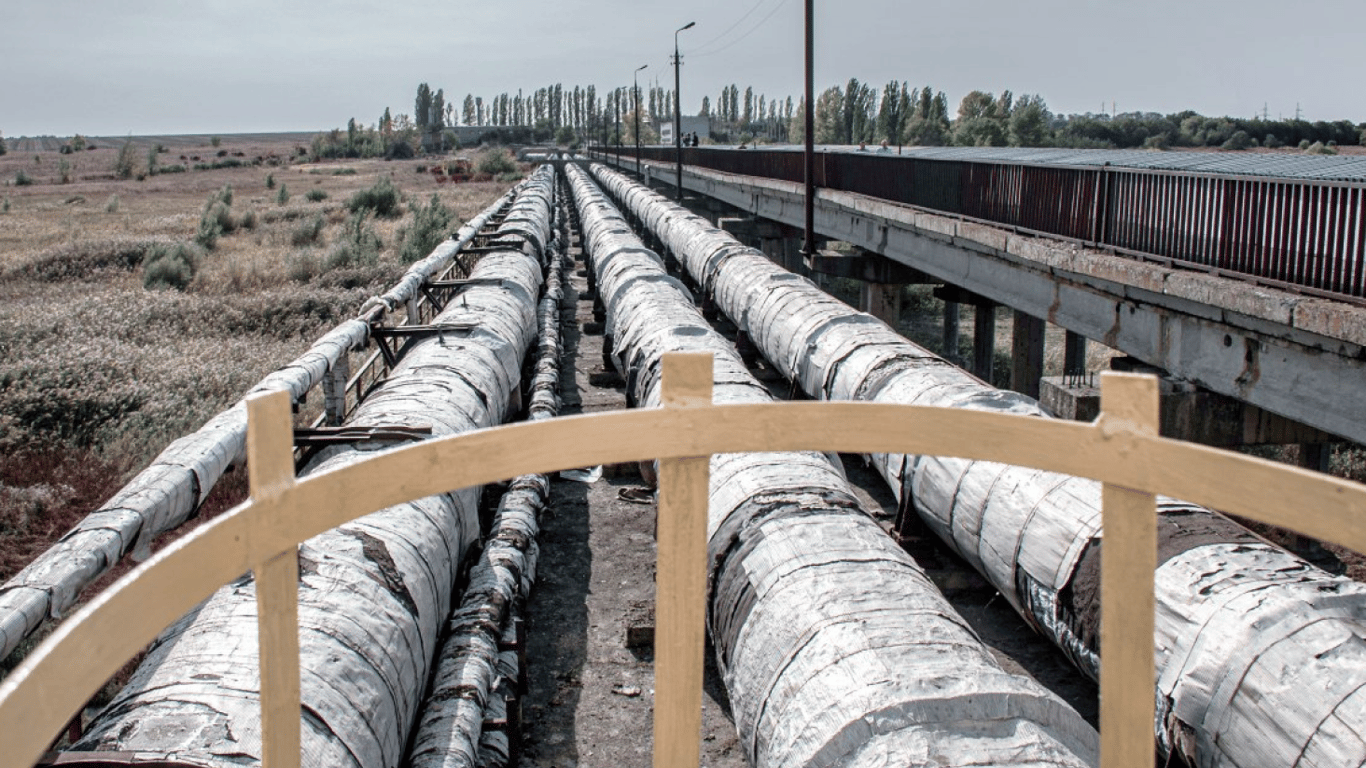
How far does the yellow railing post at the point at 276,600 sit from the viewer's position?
5.83ft

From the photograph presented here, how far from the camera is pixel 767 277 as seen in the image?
13.8 metres

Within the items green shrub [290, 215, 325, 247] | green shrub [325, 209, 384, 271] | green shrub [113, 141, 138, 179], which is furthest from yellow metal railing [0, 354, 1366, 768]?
green shrub [113, 141, 138, 179]

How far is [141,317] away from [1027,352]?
14.1 metres

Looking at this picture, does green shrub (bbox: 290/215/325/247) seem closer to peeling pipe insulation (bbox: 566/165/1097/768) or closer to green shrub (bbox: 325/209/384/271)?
green shrub (bbox: 325/209/384/271)

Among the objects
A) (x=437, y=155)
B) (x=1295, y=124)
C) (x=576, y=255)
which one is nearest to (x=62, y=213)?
(x=576, y=255)

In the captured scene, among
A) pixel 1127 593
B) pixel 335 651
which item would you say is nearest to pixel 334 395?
pixel 335 651

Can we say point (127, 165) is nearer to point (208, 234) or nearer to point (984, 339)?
point (208, 234)

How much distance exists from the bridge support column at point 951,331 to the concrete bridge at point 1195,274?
7.00ft

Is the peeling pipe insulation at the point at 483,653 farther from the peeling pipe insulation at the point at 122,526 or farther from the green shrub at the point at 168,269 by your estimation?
the green shrub at the point at 168,269

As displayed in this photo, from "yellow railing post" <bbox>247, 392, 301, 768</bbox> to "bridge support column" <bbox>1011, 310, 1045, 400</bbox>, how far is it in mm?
13282

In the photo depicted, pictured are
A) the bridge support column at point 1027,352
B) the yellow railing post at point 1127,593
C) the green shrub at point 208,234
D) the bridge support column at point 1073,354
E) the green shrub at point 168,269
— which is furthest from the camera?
the green shrub at point 208,234

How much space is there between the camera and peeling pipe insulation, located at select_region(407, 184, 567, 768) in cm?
460

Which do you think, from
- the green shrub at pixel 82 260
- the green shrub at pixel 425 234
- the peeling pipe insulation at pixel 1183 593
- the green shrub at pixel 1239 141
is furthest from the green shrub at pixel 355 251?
the green shrub at pixel 1239 141

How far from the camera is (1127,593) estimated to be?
6.48ft
